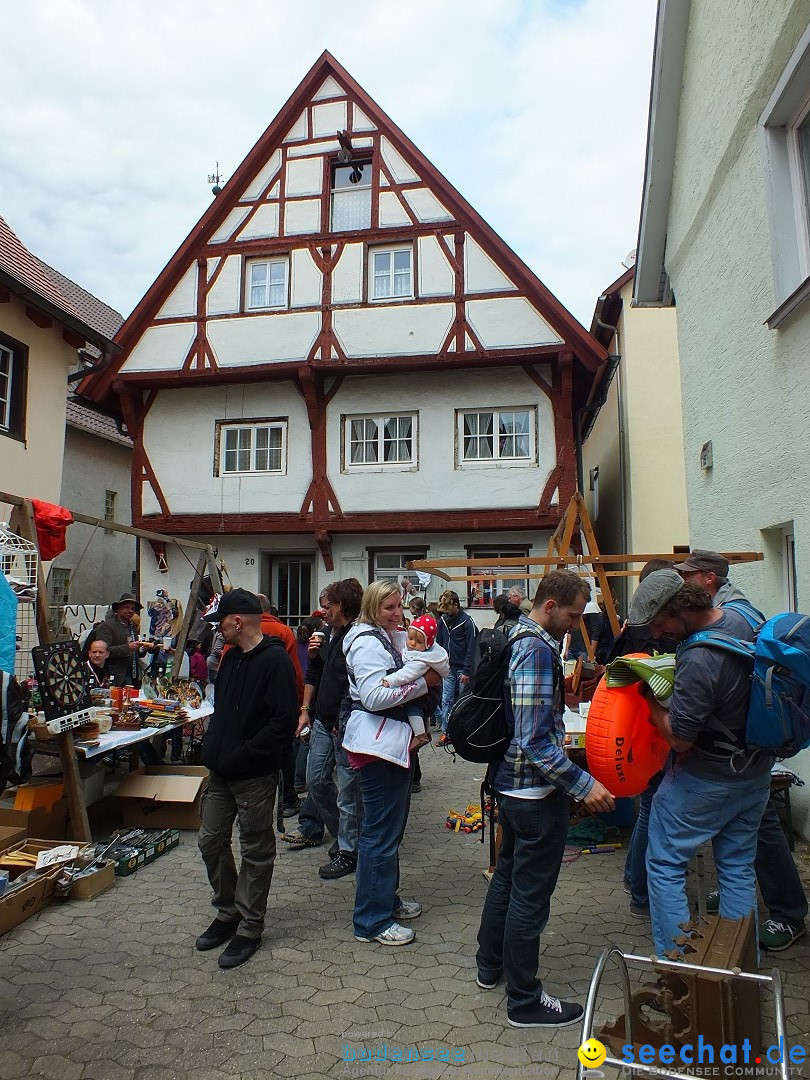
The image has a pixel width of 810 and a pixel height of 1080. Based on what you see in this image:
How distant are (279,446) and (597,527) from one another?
7947 mm

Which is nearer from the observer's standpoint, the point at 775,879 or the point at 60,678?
the point at 775,879

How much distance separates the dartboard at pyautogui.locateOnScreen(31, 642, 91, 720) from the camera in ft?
16.1

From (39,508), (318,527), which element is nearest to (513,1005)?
(39,508)

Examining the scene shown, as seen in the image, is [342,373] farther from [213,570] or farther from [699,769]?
[699,769]

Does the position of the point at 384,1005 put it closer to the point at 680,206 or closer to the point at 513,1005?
the point at 513,1005

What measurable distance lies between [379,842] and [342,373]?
11.1 metres

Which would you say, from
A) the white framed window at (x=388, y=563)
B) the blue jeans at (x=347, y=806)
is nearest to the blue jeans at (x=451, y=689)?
the blue jeans at (x=347, y=806)

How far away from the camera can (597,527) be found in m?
17.9

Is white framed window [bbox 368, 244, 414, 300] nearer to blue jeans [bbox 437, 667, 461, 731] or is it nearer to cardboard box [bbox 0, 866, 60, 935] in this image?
blue jeans [bbox 437, 667, 461, 731]

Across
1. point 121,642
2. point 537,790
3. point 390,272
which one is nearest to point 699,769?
point 537,790

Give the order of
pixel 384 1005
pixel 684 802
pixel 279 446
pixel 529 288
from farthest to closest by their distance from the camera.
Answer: pixel 279 446
pixel 529 288
pixel 384 1005
pixel 684 802

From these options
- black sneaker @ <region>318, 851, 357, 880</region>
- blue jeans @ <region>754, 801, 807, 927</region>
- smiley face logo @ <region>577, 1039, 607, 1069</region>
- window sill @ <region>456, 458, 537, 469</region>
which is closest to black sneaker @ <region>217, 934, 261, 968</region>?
black sneaker @ <region>318, 851, 357, 880</region>

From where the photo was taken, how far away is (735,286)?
621 cm

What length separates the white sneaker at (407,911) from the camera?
4266 millimetres
